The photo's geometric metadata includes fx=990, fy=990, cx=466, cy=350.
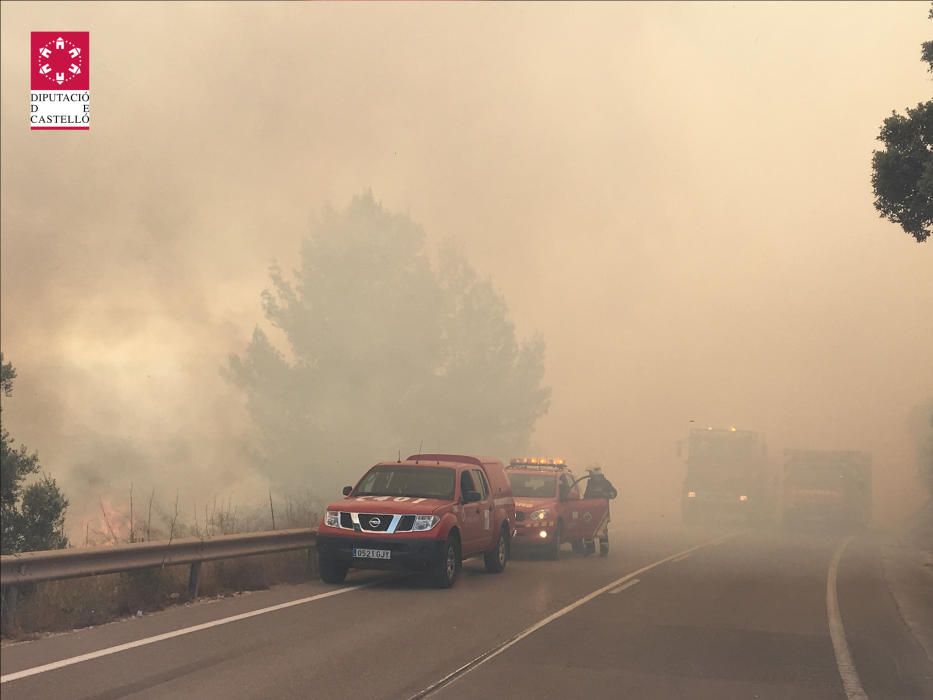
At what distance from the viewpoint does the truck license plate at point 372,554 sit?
13.8 metres

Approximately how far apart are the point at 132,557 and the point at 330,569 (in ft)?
13.2

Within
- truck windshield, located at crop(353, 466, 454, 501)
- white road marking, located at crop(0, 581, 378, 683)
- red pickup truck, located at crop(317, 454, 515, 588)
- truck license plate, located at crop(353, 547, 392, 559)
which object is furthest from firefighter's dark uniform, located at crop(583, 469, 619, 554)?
white road marking, located at crop(0, 581, 378, 683)

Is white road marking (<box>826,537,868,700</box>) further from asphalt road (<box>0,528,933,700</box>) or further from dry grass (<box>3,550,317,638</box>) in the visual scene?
dry grass (<box>3,550,317,638</box>)

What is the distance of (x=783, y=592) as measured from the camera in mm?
15867

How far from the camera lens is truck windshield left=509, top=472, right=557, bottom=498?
70.3 feet

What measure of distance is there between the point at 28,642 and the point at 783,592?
37.6ft

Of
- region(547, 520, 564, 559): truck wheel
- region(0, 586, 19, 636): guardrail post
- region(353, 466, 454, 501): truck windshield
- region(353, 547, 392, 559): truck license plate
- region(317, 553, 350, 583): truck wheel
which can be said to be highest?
region(353, 466, 454, 501): truck windshield

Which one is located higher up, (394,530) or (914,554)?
(394,530)

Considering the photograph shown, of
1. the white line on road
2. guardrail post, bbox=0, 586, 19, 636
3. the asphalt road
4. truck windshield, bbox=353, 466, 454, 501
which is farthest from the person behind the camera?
truck windshield, bbox=353, 466, 454, 501

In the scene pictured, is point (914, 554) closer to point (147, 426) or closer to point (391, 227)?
point (391, 227)

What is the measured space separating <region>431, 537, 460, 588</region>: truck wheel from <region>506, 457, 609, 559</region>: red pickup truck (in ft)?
16.7

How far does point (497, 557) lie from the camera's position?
17016 mm

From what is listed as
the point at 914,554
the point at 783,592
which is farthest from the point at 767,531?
the point at 783,592

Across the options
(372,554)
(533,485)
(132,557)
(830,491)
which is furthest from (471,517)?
(830,491)
